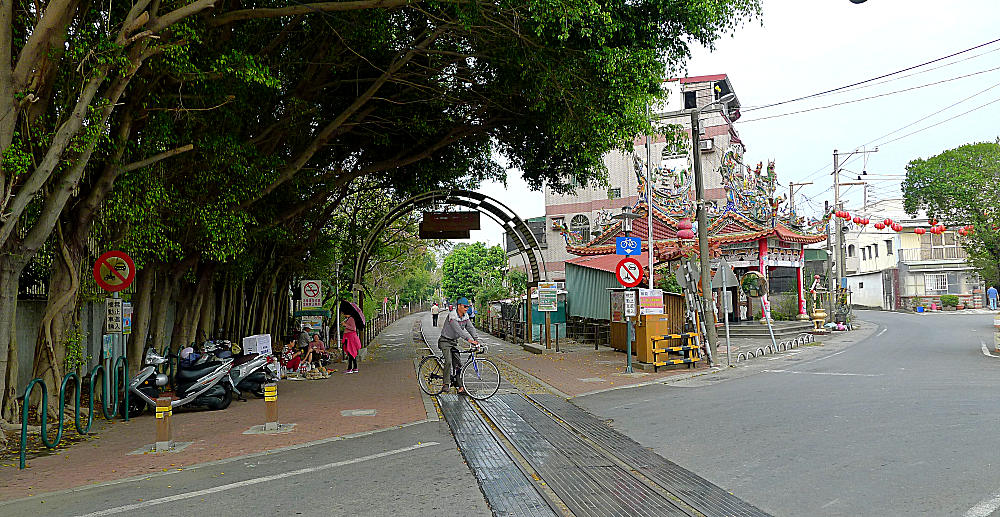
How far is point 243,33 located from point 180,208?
9.73 ft

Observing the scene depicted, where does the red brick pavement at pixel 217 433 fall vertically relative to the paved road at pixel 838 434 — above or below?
below

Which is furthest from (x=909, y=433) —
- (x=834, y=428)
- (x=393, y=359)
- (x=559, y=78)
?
(x=393, y=359)

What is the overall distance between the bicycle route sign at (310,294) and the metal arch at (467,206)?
3154mm

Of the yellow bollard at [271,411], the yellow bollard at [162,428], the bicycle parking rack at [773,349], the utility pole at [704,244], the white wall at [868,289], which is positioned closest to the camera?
the yellow bollard at [162,428]

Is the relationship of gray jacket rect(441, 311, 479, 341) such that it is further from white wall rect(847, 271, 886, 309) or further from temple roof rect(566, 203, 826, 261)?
white wall rect(847, 271, 886, 309)

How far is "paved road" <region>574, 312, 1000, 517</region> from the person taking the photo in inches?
237

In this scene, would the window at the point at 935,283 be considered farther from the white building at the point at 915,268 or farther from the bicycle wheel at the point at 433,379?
the bicycle wheel at the point at 433,379

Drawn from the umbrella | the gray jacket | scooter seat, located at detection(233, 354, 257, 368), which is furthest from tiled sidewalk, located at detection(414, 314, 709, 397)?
scooter seat, located at detection(233, 354, 257, 368)

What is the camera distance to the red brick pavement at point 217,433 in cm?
766

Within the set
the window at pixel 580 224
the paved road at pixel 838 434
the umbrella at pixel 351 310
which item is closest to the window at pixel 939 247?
the window at pixel 580 224

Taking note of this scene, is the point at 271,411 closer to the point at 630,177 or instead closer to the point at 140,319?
the point at 140,319

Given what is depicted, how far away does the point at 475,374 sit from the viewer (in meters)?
13.2

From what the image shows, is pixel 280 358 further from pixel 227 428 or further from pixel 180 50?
pixel 180 50

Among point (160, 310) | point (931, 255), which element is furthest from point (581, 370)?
point (931, 255)
